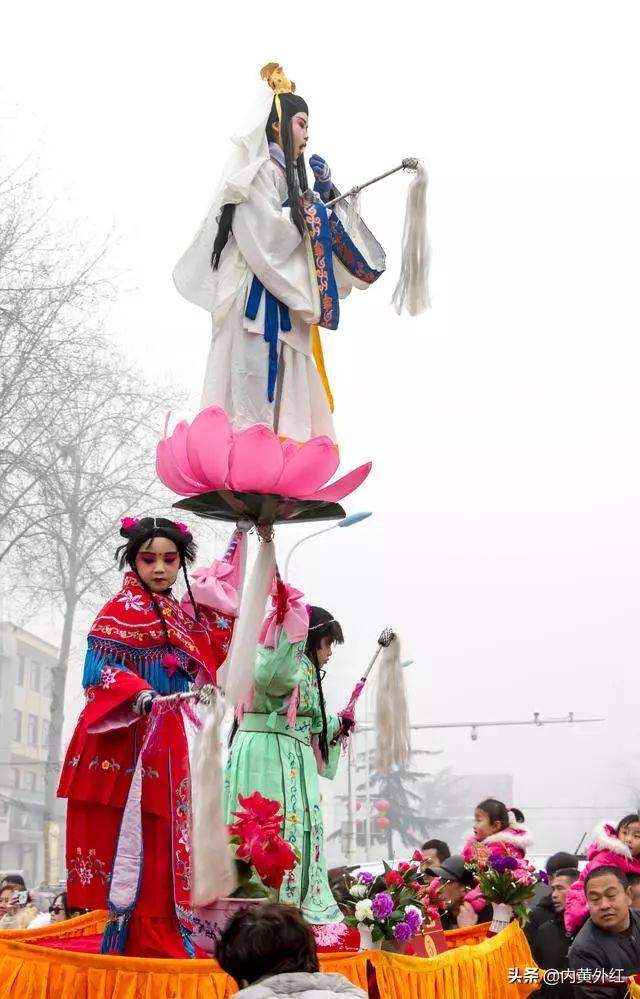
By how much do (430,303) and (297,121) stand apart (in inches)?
40.3

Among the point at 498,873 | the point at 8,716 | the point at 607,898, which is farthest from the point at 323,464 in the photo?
the point at 8,716

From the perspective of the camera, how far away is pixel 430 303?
19.9 ft

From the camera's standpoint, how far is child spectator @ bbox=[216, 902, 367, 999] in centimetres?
300

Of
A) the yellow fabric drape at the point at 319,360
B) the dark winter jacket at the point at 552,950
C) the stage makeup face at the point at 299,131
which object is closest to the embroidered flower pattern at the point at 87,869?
the yellow fabric drape at the point at 319,360

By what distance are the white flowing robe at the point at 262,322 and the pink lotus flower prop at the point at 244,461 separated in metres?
0.43

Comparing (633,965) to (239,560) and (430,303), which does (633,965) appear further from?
(430,303)

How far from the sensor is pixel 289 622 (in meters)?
5.52

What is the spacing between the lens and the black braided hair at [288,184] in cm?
560

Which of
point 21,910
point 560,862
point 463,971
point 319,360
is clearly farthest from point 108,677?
point 21,910

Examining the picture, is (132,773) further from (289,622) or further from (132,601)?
(289,622)

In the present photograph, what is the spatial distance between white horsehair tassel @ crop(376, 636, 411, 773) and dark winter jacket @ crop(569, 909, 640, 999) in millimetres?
1238

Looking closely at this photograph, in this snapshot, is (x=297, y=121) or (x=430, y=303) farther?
(x=430, y=303)

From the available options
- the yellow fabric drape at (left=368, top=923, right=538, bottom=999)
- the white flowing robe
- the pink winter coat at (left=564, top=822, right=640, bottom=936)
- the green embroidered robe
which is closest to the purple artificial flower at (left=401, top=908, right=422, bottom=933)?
the yellow fabric drape at (left=368, top=923, right=538, bottom=999)

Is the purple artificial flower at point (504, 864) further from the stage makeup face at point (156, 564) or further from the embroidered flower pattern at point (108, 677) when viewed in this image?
the embroidered flower pattern at point (108, 677)
